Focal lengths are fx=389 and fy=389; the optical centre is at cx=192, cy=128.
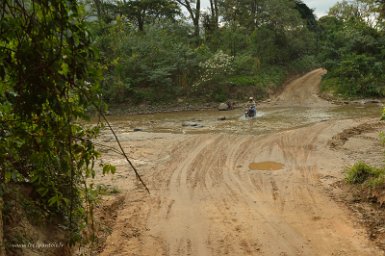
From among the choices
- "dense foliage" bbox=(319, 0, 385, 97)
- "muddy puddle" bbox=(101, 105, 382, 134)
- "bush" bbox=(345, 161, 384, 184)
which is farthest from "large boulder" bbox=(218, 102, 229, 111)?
"bush" bbox=(345, 161, 384, 184)

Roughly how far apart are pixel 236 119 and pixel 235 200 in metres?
14.2

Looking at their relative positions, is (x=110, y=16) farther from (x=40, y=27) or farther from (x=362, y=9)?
(x=40, y=27)

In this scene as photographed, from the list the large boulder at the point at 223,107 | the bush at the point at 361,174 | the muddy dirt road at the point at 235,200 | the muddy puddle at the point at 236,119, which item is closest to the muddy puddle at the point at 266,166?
the muddy dirt road at the point at 235,200

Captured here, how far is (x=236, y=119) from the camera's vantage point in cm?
2380

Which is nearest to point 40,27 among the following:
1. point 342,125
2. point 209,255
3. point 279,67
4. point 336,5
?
point 209,255

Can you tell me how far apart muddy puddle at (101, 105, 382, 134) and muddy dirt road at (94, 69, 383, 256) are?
3652mm

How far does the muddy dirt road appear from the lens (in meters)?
7.51

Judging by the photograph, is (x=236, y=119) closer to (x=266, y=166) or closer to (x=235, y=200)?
(x=266, y=166)

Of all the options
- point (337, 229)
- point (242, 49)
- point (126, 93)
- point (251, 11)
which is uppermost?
point (251, 11)

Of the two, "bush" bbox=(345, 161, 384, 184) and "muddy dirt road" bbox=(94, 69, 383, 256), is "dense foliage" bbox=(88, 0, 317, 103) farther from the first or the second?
"bush" bbox=(345, 161, 384, 184)

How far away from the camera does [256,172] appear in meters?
12.3

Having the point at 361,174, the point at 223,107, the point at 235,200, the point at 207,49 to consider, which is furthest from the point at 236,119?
the point at 235,200

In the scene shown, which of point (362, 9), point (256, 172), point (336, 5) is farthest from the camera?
point (336, 5)

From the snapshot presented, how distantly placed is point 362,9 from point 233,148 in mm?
38275
